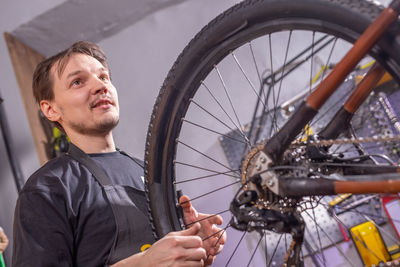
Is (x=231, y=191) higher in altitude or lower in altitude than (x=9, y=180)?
lower

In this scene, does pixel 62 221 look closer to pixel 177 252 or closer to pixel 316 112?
pixel 177 252

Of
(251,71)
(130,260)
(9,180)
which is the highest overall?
(251,71)

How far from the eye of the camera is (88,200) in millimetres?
984

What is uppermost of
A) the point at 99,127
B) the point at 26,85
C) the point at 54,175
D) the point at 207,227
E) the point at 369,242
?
the point at 26,85

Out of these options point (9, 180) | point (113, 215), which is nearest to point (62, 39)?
point (9, 180)

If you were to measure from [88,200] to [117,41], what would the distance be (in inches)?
76.6

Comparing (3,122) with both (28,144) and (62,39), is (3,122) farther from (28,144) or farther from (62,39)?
(62,39)

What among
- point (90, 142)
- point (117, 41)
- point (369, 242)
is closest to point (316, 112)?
point (90, 142)

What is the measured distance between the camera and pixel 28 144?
2561mm

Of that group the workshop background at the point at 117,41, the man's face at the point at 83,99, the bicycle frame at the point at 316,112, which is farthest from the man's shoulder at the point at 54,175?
the workshop background at the point at 117,41

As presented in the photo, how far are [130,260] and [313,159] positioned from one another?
418 mm

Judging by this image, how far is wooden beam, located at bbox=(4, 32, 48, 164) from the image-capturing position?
252cm

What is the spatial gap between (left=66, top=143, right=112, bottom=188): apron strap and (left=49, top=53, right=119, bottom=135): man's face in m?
0.07

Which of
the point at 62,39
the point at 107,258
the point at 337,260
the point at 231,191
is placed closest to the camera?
the point at 107,258
